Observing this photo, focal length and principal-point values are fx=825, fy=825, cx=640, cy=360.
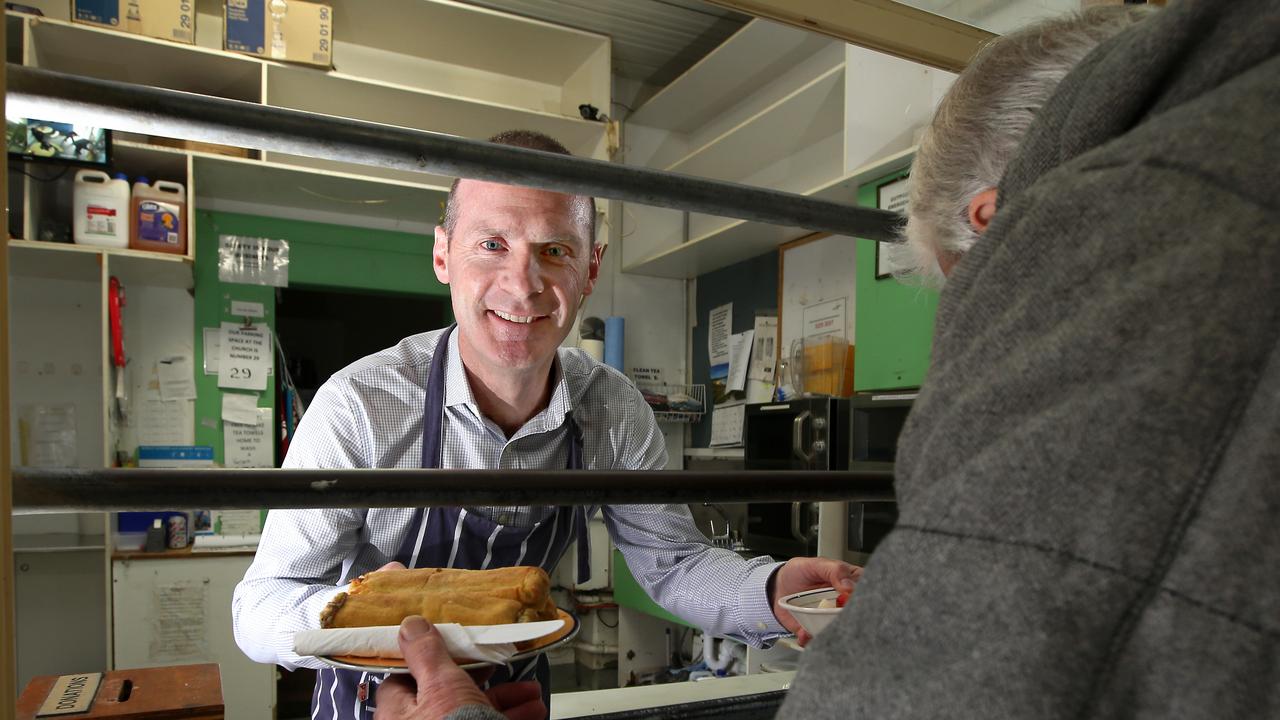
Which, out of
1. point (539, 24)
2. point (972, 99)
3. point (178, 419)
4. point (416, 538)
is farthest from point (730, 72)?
point (972, 99)

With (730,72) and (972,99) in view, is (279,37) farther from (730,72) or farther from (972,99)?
(972,99)

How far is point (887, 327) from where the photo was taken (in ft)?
8.49

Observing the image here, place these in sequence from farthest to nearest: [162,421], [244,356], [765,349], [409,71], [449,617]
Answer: [765,349]
[409,71]
[244,356]
[162,421]
[449,617]

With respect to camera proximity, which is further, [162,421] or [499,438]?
[162,421]

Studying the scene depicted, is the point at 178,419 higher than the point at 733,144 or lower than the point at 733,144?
lower

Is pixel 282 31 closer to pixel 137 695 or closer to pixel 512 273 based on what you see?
pixel 512 273

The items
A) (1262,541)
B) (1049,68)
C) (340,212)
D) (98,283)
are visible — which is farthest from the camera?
(340,212)

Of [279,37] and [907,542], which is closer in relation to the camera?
[907,542]

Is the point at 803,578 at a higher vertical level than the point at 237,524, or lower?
higher

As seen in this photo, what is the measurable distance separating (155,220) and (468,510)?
228 cm

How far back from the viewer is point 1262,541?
294mm

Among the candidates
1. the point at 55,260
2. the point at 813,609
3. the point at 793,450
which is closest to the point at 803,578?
the point at 813,609

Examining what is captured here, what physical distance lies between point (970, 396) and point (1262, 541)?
0.11 metres

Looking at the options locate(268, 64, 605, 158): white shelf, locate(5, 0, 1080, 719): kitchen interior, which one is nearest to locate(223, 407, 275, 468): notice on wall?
locate(5, 0, 1080, 719): kitchen interior
